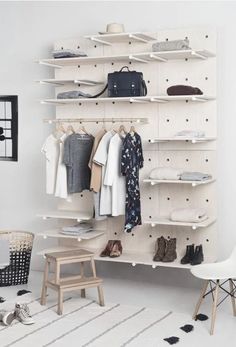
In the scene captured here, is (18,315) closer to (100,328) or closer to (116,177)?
(100,328)

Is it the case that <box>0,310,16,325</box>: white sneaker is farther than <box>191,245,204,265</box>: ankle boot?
No

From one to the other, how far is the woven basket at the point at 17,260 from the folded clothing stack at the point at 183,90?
1.90 m

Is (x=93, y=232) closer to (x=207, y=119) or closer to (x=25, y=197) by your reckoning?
(x=25, y=197)

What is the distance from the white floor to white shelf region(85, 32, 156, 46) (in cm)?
222

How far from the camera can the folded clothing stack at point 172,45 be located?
5.09 metres

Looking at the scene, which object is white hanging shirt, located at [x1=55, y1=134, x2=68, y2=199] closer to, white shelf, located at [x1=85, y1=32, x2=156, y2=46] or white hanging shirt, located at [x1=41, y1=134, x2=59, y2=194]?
white hanging shirt, located at [x1=41, y1=134, x2=59, y2=194]

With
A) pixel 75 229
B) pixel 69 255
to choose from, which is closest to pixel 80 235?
pixel 75 229

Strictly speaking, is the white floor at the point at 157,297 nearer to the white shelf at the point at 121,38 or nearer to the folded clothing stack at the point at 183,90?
the folded clothing stack at the point at 183,90

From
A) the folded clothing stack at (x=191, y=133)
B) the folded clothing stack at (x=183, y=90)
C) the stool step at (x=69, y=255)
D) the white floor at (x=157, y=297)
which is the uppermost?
the folded clothing stack at (x=183, y=90)

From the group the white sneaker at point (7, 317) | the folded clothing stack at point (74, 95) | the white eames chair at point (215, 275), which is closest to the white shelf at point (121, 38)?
the folded clothing stack at point (74, 95)

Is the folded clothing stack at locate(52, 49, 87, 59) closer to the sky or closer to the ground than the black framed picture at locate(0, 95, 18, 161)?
closer to the sky

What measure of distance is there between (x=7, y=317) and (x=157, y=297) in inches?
54.2

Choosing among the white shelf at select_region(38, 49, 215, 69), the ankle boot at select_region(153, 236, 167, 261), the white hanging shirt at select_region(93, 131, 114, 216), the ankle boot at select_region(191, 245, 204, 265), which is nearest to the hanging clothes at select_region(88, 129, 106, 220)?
the white hanging shirt at select_region(93, 131, 114, 216)

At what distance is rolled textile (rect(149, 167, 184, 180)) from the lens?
5180 mm
